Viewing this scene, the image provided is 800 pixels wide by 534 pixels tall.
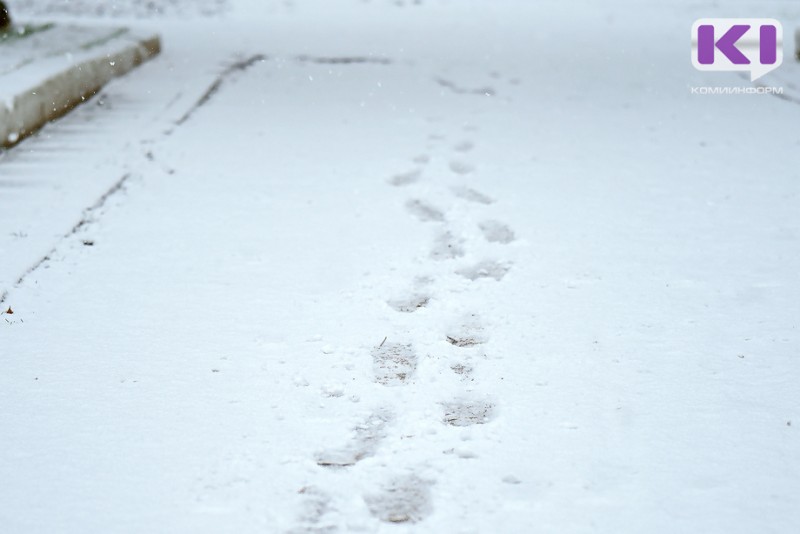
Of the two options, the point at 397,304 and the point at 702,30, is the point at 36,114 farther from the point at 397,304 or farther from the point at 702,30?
the point at 702,30

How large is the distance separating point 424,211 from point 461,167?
47 cm

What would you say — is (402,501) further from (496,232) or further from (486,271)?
(496,232)

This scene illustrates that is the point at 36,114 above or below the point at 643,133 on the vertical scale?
above

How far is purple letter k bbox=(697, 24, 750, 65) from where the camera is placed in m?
4.95

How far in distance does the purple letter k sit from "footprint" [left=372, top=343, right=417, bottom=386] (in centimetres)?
383

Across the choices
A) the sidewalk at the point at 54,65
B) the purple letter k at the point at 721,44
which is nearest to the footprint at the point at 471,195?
the sidewalk at the point at 54,65

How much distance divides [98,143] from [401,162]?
1241mm

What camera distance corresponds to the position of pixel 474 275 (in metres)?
2.14

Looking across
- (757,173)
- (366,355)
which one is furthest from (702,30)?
(366,355)

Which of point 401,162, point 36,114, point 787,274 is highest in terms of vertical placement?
point 36,114

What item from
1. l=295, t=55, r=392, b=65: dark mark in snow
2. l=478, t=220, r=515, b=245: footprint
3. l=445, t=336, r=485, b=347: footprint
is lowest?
l=445, t=336, r=485, b=347: footprint

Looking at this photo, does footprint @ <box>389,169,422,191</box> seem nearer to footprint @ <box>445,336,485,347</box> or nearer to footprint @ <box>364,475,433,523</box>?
footprint @ <box>445,336,485,347</box>

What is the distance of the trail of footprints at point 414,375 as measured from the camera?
4.41 feet

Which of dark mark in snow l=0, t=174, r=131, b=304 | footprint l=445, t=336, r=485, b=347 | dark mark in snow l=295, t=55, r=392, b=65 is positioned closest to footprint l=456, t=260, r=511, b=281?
footprint l=445, t=336, r=485, b=347
